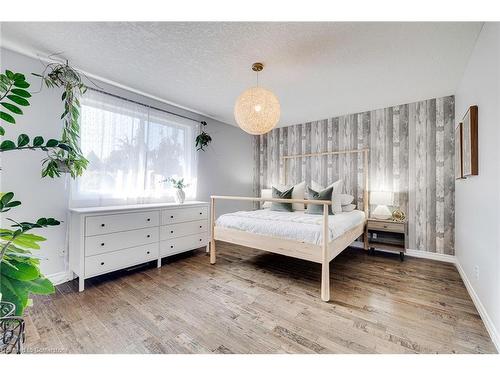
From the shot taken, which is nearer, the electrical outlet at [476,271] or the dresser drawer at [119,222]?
the electrical outlet at [476,271]

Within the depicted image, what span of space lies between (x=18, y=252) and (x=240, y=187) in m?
3.93

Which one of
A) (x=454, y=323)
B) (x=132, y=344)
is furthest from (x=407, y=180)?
(x=132, y=344)

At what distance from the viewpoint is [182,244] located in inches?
120

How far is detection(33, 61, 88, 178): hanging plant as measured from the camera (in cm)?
207

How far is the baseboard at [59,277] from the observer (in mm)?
2275

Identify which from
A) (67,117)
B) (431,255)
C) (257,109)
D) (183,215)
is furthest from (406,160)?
(67,117)

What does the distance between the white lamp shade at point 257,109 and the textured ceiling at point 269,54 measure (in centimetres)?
36

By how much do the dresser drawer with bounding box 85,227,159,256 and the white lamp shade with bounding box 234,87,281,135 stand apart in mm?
1716

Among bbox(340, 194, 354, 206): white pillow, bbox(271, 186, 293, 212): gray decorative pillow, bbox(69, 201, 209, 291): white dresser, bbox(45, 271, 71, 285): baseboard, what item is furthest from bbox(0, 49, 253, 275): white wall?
bbox(340, 194, 354, 206): white pillow

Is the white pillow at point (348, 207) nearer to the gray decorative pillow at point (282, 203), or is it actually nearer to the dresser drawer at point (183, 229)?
the gray decorative pillow at point (282, 203)

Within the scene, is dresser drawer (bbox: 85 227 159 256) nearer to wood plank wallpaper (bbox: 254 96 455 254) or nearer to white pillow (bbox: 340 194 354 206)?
white pillow (bbox: 340 194 354 206)

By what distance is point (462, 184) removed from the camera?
8.19ft

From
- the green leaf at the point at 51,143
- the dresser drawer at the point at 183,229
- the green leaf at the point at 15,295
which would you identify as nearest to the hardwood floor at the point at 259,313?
the dresser drawer at the point at 183,229
